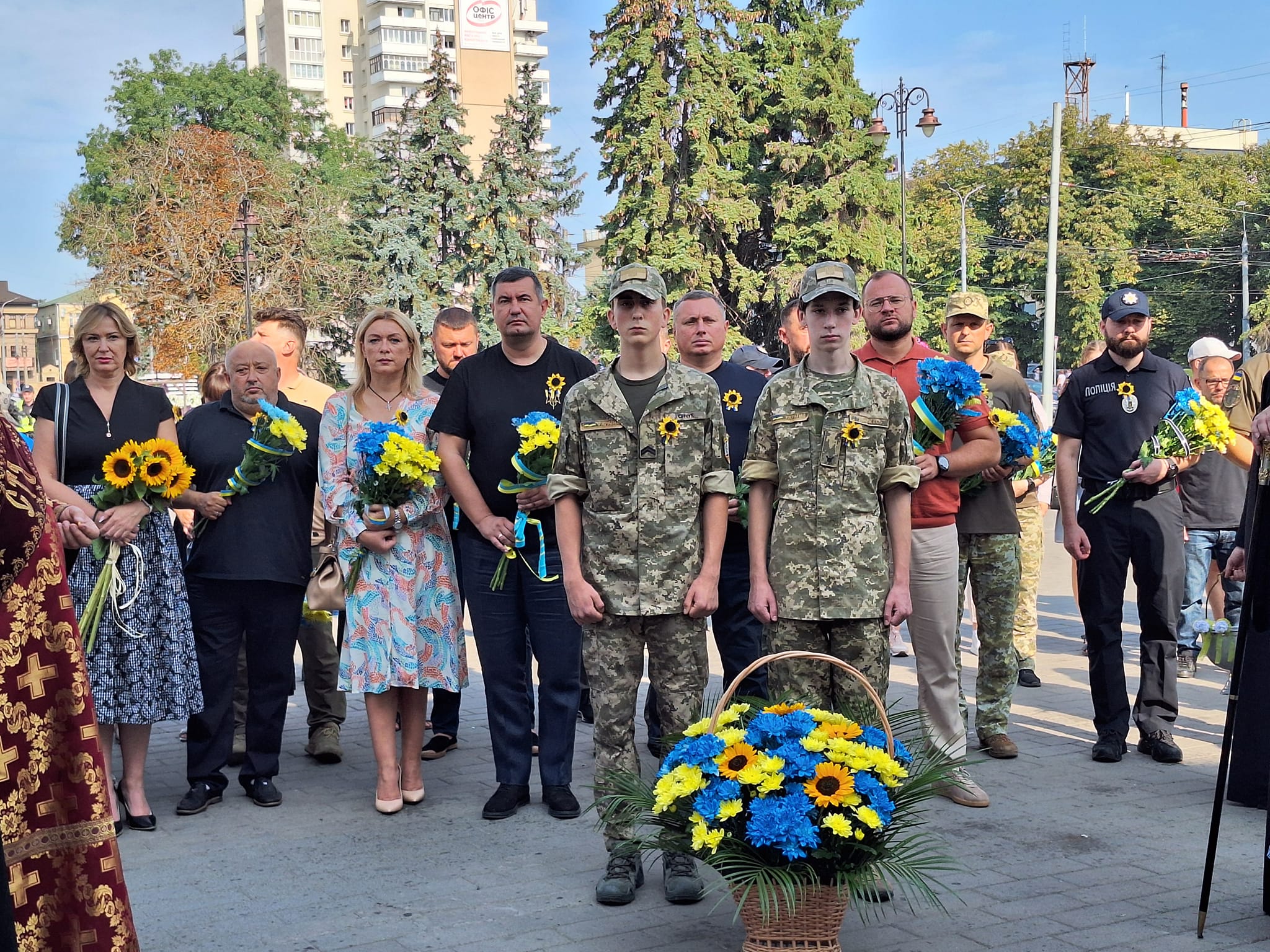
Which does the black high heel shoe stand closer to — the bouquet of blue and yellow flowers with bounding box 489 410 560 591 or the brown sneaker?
the bouquet of blue and yellow flowers with bounding box 489 410 560 591

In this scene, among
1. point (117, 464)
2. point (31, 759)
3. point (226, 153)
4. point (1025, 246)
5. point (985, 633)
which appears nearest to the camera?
point (31, 759)

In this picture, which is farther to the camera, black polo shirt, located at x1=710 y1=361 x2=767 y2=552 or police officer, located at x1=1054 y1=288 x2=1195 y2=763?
police officer, located at x1=1054 y1=288 x2=1195 y2=763

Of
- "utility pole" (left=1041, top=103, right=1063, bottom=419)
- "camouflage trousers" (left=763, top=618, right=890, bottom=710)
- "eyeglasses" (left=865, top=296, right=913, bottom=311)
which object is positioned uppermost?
"utility pole" (left=1041, top=103, right=1063, bottom=419)

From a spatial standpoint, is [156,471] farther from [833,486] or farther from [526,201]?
[526,201]

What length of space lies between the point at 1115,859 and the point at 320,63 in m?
125

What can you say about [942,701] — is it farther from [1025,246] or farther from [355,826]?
[1025,246]

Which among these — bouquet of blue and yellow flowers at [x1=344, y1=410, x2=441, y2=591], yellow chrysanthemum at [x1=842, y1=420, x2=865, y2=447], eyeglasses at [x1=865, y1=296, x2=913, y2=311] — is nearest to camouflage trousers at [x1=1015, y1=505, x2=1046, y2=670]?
eyeglasses at [x1=865, y1=296, x2=913, y2=311]

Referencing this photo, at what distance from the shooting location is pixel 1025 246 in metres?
57.9

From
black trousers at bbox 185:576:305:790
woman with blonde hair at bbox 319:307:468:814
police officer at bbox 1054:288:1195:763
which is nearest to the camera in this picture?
woman with blonde hair at bbox 319:307:468:814

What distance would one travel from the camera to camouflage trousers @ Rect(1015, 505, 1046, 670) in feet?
30.3

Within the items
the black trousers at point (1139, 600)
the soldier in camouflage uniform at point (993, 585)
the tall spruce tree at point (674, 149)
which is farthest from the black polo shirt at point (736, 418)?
the tall spruce tree at point (674, 149)

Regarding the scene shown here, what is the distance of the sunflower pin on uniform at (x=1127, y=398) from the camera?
7.20 m

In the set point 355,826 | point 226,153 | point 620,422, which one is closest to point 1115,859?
point 620,422

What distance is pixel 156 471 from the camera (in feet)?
20.2
